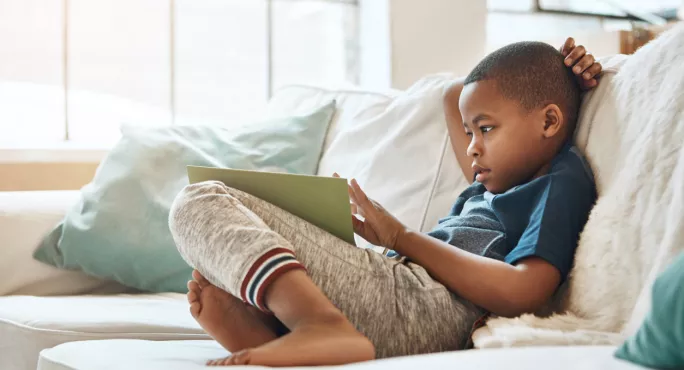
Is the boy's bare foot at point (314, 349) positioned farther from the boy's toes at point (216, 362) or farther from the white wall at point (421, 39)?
the white wall at point (421, 39)

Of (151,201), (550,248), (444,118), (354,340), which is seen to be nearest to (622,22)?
(444,118)

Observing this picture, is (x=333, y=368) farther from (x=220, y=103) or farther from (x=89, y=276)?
(x=220, y=103)

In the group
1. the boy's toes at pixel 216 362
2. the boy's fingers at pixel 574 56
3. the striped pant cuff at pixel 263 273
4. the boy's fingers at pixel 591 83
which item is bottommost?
the boy's toes at pixel 216 362

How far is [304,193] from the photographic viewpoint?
1.22 metres

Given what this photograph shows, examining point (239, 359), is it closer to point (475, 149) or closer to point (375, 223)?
point (375, 223)

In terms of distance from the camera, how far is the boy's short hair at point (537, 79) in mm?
1342

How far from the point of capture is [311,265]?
45.3 inches

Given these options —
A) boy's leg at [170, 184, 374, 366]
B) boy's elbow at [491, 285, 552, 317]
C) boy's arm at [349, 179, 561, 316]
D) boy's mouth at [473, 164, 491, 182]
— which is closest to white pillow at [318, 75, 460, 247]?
boy's mouth at [473, 164, 491, 182]

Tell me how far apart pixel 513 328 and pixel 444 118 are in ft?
2.46

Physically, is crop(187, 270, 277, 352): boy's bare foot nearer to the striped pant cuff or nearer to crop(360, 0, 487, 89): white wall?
the striped pant cuff

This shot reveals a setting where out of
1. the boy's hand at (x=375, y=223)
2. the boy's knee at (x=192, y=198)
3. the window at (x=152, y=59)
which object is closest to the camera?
the boy's knee at (x=192, y=198)

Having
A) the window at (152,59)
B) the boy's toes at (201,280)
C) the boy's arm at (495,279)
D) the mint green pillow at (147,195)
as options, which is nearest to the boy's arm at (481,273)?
the boy's arm at (495,279)

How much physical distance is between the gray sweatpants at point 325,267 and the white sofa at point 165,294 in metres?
0.15

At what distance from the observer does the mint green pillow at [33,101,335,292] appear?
1828 millimetres
